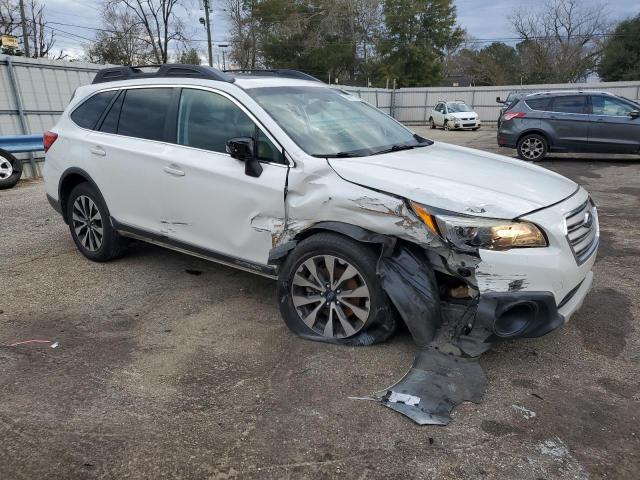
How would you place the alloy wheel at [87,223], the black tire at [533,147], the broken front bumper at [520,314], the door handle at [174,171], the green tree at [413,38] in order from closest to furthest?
1. the broken front bumper at [520,314]
2. the door handle at [174,171]
3. the alloy wheel at [87,223]
4. the black tire at [533,147]
5. the green tree at [413,38]

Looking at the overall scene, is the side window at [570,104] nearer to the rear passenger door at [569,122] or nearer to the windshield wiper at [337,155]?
the rear passenger door at [569,122]

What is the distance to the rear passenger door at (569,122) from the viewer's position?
1195 centimetres

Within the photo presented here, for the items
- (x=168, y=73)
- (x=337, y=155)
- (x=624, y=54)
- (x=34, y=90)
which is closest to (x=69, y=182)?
(x=168, y=73)

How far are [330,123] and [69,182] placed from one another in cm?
289

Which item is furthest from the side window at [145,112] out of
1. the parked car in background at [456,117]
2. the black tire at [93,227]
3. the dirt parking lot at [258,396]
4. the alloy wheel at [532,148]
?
the parked car in background at [456,117]

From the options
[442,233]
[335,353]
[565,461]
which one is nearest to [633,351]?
[565,461]

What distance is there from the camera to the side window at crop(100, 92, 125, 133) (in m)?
4.79

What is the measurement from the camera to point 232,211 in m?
3.84

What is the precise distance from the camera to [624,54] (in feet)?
137

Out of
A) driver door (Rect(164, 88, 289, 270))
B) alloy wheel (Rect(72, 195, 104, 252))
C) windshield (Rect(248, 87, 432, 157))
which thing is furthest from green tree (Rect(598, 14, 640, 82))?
alloy wheel (Rect(72, 195, 104, 252))

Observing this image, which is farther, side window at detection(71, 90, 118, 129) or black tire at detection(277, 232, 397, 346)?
side window at detection(71, 90, 118, 129)

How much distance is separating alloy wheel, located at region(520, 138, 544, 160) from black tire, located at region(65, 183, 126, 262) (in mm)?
10514

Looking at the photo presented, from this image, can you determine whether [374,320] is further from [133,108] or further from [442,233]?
[133,108]

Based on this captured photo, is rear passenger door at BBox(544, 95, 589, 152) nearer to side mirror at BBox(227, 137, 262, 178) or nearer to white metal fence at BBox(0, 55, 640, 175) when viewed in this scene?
side mirror at BBox(227, 137, 262, 178)
